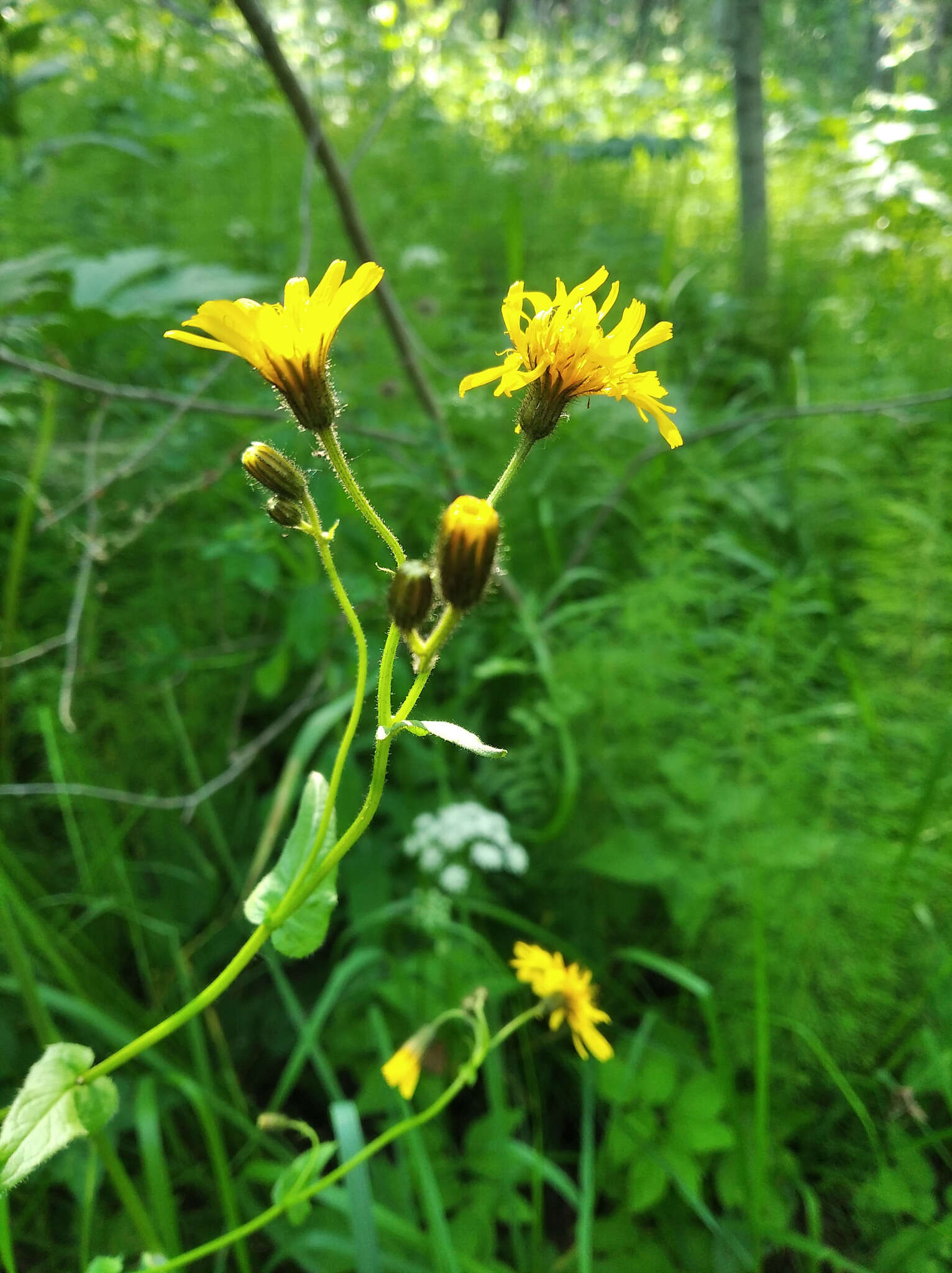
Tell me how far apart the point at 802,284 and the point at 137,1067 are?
4.15 metres

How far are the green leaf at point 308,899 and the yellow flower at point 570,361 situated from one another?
479mm

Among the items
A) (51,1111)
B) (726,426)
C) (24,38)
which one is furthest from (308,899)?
(24,38)

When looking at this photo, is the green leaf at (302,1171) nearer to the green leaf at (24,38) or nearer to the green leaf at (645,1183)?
the green leaf at (645,1183)

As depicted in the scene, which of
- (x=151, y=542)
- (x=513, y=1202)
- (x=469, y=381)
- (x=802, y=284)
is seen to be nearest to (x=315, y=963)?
(x=513, y=1202)

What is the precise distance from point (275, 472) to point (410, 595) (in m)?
0.21

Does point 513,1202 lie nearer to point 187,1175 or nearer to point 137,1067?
point 187,1175

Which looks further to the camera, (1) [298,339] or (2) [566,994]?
(2) [566,994]

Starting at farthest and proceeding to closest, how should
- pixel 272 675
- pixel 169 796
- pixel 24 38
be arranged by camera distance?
1. pixel 169 796
2. pixel 272 675
3. pixel 24 38

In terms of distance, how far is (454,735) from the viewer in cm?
66

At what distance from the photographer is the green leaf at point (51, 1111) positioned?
71cm

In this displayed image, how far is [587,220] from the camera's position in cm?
412

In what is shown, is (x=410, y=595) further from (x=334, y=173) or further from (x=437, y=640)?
(x=334, y=173)

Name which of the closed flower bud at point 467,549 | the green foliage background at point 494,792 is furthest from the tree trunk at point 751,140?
the closed flower bud at point 467,549

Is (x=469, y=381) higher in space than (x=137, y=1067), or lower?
higher
